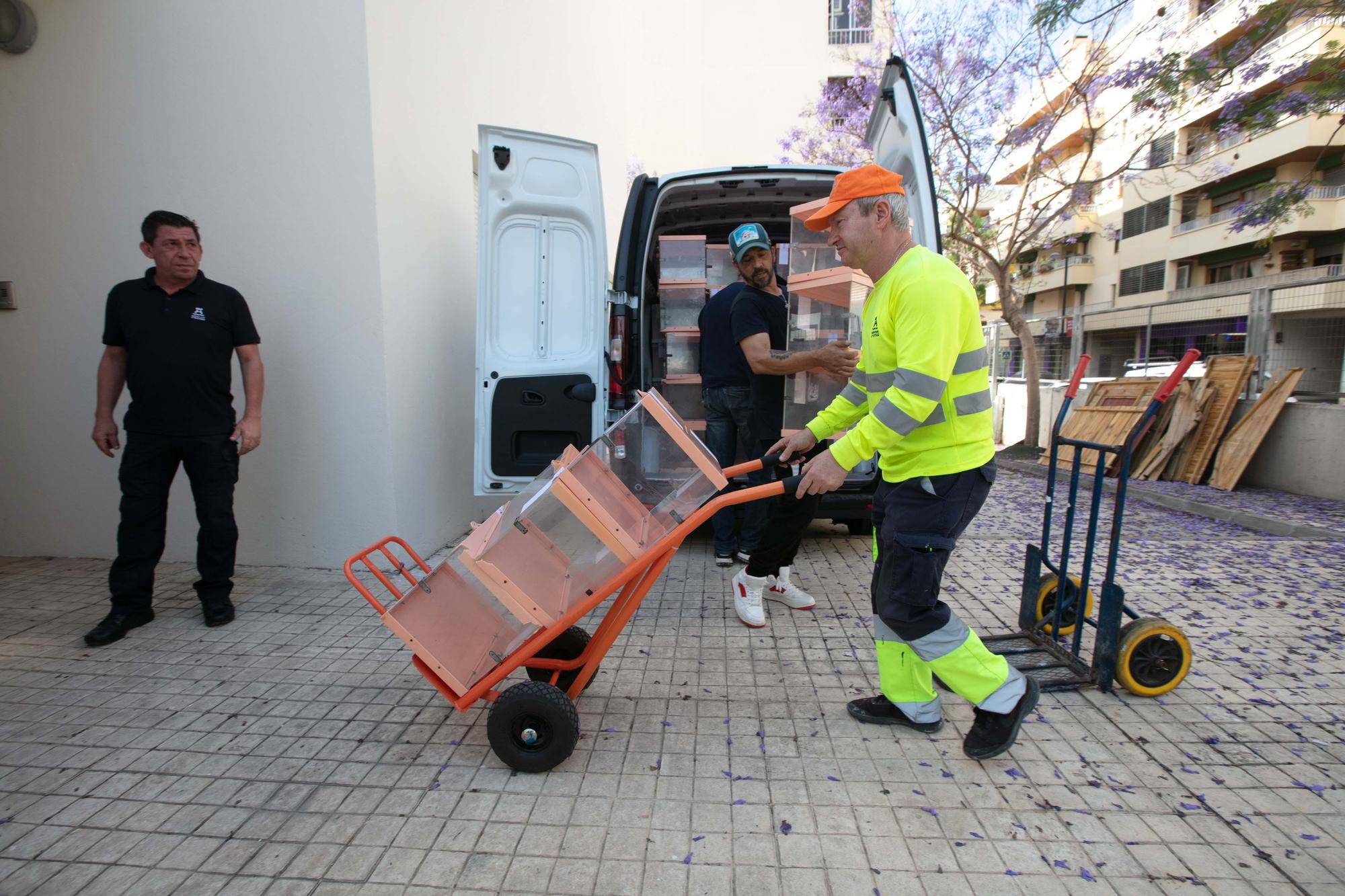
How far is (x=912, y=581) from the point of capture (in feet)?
7.66

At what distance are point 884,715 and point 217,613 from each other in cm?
334

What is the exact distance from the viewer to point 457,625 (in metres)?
2.42

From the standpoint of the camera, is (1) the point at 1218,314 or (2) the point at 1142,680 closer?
(2) the point at 1142,680

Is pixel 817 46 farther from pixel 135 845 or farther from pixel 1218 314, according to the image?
pixel 135 845

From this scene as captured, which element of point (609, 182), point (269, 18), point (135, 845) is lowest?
point (135, 845)

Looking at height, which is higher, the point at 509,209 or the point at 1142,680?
the point at 509,209

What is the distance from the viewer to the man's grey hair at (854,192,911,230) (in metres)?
2.38

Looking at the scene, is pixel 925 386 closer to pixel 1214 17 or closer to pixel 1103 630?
pixel 1103 630

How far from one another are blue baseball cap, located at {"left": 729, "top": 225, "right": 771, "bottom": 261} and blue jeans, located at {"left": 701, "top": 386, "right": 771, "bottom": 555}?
0.78 m

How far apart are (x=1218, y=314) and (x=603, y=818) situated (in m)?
9.89

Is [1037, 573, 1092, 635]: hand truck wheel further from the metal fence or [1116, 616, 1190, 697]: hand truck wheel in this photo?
the metal fence

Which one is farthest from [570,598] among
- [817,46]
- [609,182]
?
[817,46]

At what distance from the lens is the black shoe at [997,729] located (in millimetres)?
2373

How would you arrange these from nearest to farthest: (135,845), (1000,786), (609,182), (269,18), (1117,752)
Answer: (135,845), (1000,786), (1117,752), (269,18), (609,182)
